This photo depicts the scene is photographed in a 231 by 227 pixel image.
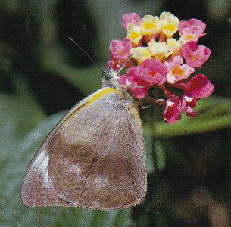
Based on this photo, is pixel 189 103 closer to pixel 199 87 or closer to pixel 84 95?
pixel 199 87

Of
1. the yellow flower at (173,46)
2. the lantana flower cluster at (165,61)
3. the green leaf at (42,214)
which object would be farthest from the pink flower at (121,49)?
the green leaf at (42,214)

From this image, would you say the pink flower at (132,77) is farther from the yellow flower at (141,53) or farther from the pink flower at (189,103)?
the pink flower at (189,103)

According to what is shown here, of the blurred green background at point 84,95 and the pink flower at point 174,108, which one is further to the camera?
the blurred green background at point 84,95

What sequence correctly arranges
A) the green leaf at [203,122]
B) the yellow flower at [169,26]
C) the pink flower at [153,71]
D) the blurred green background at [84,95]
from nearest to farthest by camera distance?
the pink flower at [153,71]
the yellow flower at [169,26]
the blurred green background at [84,95]
the green leaf at [203,122]

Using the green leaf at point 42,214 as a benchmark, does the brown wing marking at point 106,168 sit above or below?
above

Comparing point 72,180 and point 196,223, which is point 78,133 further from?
point 196,223

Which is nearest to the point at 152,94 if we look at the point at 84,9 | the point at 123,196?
the point at 123,196
